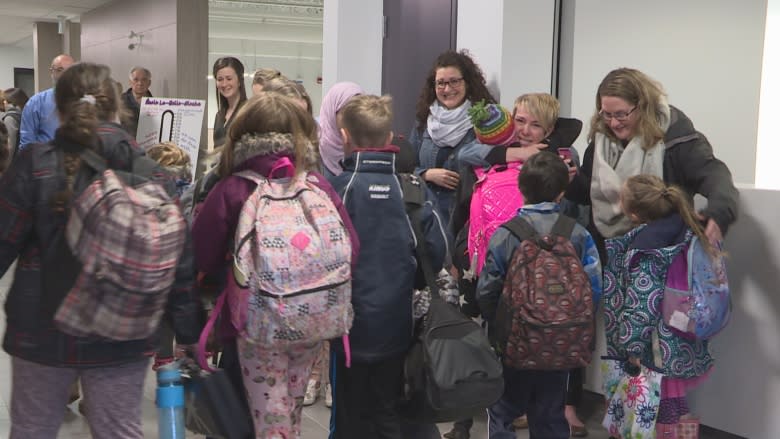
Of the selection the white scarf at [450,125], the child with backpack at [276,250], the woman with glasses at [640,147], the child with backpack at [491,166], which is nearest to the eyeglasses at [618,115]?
the woman with glasses at [640,147]

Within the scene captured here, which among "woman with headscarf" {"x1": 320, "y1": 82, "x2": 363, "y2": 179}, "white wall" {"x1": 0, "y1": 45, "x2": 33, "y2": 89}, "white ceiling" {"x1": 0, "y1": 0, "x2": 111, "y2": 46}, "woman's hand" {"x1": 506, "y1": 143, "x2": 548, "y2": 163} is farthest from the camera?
"white wall" {"x1": 0, "y1": 45, "x2": 33, "y2": 89}

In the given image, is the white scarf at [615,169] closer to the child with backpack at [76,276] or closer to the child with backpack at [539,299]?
the child with backpack at [539,299]

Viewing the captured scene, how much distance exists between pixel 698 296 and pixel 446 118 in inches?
54.4

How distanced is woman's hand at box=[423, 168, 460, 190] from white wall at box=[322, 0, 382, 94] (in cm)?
173

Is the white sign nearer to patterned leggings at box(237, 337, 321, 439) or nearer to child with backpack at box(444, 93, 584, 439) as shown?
child with backpack at box(444, 93, 584, 439)

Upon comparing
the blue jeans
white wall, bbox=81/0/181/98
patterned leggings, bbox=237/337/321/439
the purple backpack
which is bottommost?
the blue jeans

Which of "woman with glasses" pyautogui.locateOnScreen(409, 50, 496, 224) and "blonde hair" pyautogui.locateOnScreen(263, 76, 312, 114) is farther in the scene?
"woman with glasses" pyautogui.locateOnScreen(409, 50, 496, 224)

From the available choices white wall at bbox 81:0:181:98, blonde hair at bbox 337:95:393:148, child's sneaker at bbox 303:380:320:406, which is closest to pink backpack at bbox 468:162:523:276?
blonde hair at bbox 337:95:393:148

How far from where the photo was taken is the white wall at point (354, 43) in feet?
17.7

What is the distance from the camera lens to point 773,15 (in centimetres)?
510

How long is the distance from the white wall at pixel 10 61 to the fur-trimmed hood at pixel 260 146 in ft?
72.1

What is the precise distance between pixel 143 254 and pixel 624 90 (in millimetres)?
2083

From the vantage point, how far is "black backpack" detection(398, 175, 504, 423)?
2645mm

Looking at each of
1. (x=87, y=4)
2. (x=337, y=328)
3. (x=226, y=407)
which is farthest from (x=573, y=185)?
(x=87, y=4)
